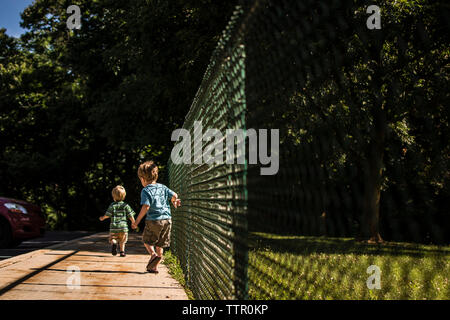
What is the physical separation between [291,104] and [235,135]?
1328mm

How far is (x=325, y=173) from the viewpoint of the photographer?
501 centimetres

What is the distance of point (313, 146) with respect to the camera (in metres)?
4.59

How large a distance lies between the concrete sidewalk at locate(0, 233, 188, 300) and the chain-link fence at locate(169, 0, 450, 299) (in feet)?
1.53

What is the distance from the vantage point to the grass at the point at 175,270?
203 inches

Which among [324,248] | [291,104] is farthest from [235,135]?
[324,248]

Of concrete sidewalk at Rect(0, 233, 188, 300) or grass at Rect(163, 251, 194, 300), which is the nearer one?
concrete sidewalk at Rect(0, 233, 188, 300)

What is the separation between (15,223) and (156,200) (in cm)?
590

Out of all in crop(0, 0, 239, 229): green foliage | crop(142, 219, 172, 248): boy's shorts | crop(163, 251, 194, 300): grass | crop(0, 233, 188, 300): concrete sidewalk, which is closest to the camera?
crop(0, 233, 188, 300): concrete sidewalk

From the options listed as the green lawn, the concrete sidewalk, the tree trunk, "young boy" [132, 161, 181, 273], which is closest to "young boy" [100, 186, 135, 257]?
the concrete sidewalk

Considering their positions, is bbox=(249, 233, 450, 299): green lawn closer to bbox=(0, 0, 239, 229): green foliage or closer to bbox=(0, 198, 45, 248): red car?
bbox=(0, 198, 45, 248): red car

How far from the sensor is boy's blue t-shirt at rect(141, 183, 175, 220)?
6.40 meters

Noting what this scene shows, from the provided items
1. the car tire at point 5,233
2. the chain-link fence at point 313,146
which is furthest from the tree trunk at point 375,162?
the car tire at point 5,233

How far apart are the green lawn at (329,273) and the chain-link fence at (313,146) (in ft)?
0.09
